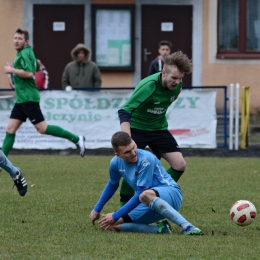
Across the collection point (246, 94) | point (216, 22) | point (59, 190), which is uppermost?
point (216, 22)

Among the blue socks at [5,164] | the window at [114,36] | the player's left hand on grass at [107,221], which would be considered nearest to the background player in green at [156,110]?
the player's left hand on grass at [107,221]

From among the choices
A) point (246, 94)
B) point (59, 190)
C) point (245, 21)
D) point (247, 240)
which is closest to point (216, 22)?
point (245, 21)

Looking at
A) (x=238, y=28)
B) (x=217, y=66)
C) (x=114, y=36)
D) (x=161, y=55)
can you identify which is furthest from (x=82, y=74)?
(x=238, y=28)

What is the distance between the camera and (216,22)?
19.5 m

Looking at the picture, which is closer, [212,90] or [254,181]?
[254,181]

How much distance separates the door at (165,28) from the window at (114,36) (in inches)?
13.7

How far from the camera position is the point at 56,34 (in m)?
19.8

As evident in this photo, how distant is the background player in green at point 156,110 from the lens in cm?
Result: 740

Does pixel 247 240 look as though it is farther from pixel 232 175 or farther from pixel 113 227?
pixel 232 175

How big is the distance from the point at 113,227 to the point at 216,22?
13.1 meters

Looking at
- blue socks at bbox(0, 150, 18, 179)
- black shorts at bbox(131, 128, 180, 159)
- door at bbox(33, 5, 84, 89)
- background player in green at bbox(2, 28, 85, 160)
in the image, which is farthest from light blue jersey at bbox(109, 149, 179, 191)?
door at bbox(33, 5, 84, 89)

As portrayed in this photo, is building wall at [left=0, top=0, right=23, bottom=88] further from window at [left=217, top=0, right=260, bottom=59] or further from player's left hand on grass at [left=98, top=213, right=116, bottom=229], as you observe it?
player's left hand on grass at [left=98, top=213, right=116, bottom=229]

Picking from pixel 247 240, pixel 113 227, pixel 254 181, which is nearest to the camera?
pixel 247 240

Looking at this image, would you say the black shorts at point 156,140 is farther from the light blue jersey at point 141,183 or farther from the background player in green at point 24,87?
the background player in green at point 24,87
